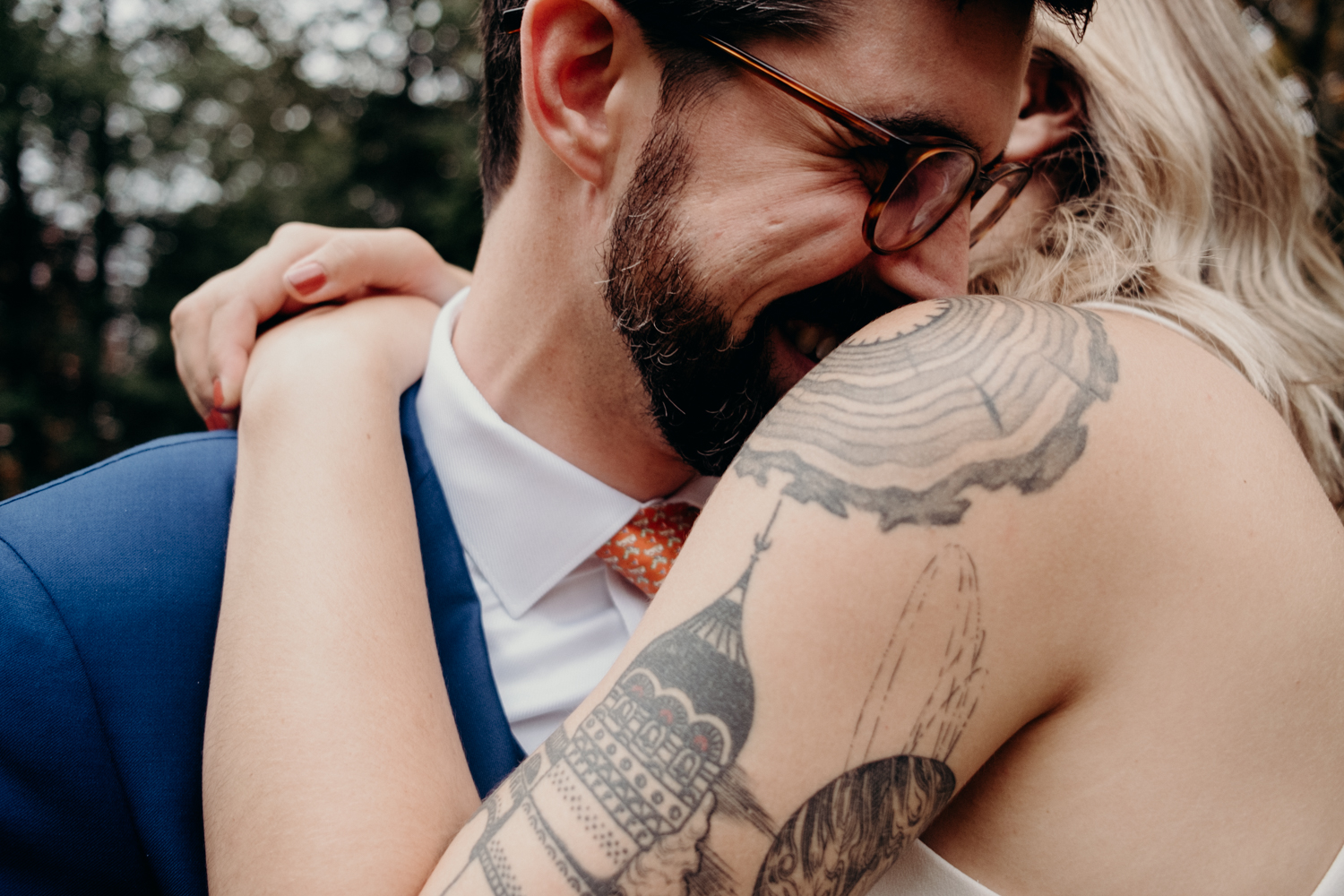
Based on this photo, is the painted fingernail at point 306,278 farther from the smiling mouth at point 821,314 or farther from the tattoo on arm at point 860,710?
the tattoo on arm at point 860,710

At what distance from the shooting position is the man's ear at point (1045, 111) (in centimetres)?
205

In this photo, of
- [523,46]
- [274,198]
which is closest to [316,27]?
[274,198]

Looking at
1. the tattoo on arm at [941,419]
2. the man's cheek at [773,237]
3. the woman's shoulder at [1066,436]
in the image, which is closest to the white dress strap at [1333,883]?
the woman's shoulder at [1066,436]

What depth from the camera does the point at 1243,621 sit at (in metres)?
1.08

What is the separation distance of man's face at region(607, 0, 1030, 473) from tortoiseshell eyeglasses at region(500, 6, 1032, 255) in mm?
21

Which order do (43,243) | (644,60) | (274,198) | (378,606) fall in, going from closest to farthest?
(378,606), (644,60), (43,243), (274,198)

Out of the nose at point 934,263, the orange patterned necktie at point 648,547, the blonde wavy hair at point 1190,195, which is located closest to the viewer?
the nose at point 934,263

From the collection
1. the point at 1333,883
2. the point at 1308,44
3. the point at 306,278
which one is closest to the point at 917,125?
the point at 1333,883

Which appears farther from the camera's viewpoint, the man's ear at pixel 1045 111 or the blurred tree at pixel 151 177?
the blurred tree at pixel 151 177

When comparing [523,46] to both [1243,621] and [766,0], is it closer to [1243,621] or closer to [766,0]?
[766,0]

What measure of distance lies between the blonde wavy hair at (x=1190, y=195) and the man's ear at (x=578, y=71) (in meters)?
0.93

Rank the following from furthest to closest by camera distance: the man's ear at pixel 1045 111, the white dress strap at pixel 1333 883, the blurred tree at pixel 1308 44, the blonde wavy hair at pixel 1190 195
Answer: the blurred tree at pixel 1308 44, the man's ear at pixel 1045 111, the blonde wavy hair at pixel 1190 195, the white dress strap at pixel 1333 883

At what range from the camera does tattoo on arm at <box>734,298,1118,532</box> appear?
3.43 ft

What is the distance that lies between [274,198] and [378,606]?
15179 mm
